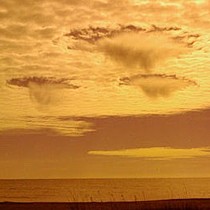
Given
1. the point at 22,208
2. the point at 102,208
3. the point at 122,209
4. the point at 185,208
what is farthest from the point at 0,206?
the point at 185,208

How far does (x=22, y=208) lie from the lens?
2706 centimetres

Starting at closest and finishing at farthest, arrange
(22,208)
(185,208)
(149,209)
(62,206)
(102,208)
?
1. (185,208)
2. (149,209)
3. (102,208)
4. (62,206)
5. (22,208)

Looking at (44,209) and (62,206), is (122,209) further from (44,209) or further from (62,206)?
(44,209)

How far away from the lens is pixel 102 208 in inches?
899

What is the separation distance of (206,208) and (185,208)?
1.12 meters

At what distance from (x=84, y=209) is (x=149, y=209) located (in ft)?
8.03

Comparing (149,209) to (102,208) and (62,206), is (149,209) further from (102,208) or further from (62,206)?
(62,206)

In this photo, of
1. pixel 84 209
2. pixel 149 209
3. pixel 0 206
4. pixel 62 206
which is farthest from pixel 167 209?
pixel 0 206

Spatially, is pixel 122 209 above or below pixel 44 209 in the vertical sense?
below

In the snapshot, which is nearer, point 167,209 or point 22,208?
point 167,209

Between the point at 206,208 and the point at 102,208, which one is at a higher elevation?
the point at 102,208

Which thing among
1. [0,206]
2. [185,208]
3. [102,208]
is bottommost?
[185,208]

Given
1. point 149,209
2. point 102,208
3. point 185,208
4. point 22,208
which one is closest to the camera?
point 185,208

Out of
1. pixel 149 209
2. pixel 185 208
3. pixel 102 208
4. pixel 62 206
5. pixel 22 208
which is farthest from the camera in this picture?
pixel 22 208
